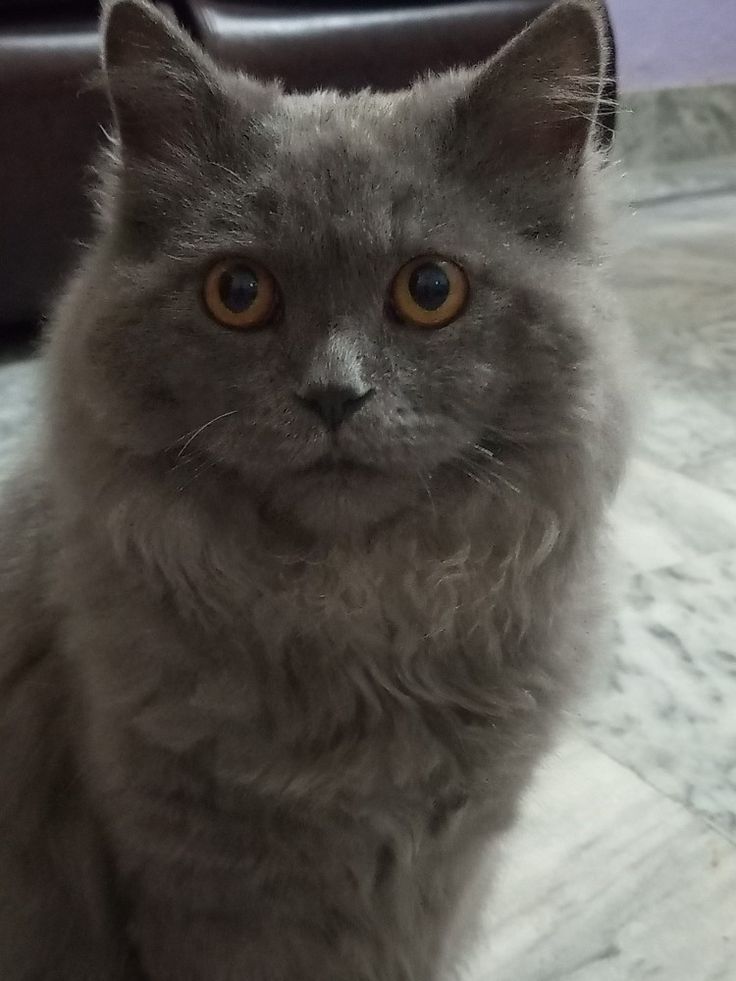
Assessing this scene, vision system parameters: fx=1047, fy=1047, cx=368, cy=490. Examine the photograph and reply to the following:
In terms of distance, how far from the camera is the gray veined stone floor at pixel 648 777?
3.73ft

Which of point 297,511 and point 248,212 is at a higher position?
point 248,212

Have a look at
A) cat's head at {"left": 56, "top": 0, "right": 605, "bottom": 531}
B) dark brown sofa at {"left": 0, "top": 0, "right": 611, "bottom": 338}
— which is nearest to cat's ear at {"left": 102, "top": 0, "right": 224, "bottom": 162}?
cat's head at {"left": 56, "top": 0, "right": 605, "bottom": 531}

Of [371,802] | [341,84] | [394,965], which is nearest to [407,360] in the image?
[371,802]

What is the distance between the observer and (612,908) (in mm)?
1183

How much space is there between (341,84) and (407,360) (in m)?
1.84

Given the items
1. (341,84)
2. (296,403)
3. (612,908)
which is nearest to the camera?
(296,403)

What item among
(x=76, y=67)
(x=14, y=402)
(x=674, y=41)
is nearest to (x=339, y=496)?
(x=14, y=402)

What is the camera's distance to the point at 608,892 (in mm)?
1203

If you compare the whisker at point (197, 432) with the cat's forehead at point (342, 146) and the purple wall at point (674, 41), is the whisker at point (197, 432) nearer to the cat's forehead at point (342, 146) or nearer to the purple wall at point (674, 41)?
the cat's forehead at point (342, 146)

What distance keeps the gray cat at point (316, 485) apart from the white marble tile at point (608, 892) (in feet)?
0.86

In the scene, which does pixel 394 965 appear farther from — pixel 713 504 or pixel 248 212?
pixel 713 504

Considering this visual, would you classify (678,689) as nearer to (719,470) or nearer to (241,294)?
(719,470)

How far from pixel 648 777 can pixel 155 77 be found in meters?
1.01

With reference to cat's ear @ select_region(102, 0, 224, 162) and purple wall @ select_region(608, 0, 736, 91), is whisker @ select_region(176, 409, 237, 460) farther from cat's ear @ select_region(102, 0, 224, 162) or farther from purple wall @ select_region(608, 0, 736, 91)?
purple wall @ select_region(608, 0, 736, 91)
